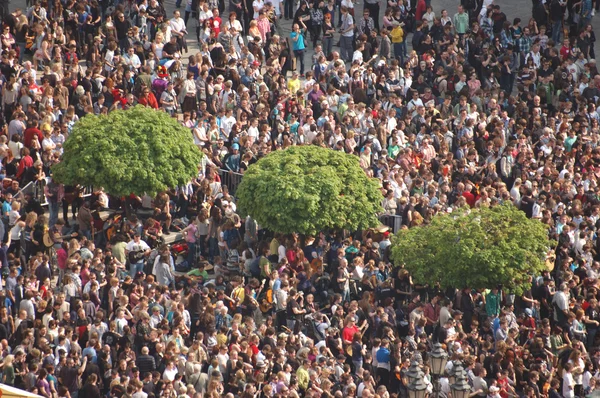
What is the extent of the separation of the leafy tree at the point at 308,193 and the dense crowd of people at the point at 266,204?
1.76 feet

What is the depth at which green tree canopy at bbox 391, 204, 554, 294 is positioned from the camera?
32.8 meters

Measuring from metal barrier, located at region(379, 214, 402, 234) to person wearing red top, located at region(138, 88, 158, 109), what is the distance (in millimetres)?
6261

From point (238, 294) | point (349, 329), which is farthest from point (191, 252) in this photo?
point (349, 329)

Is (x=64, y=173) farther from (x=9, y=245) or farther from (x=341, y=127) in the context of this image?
(x=341, y=127)

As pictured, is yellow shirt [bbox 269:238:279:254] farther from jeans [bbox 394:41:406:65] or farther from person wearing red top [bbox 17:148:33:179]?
jeans [bbox 394:41:406:65]

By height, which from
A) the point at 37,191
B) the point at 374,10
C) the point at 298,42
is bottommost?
the point at 37,191

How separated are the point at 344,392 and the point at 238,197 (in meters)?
7.34

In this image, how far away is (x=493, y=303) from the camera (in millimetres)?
33094

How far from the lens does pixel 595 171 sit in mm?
38656

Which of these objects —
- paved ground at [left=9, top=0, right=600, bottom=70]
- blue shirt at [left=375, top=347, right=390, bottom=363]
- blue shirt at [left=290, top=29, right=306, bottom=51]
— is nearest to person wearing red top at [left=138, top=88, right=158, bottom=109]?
blue shirt at [left=290, top=29, right=306, bottom=51]

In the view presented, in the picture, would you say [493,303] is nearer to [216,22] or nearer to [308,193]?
[308,193]

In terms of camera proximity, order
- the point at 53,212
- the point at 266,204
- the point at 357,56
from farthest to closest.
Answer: the point at 357,56
the point at 53,212
the point at 266,204

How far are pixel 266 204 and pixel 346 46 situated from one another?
11.1m

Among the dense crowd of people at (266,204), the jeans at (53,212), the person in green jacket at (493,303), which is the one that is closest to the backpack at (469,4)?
the dense crowd of people at (266,204)
